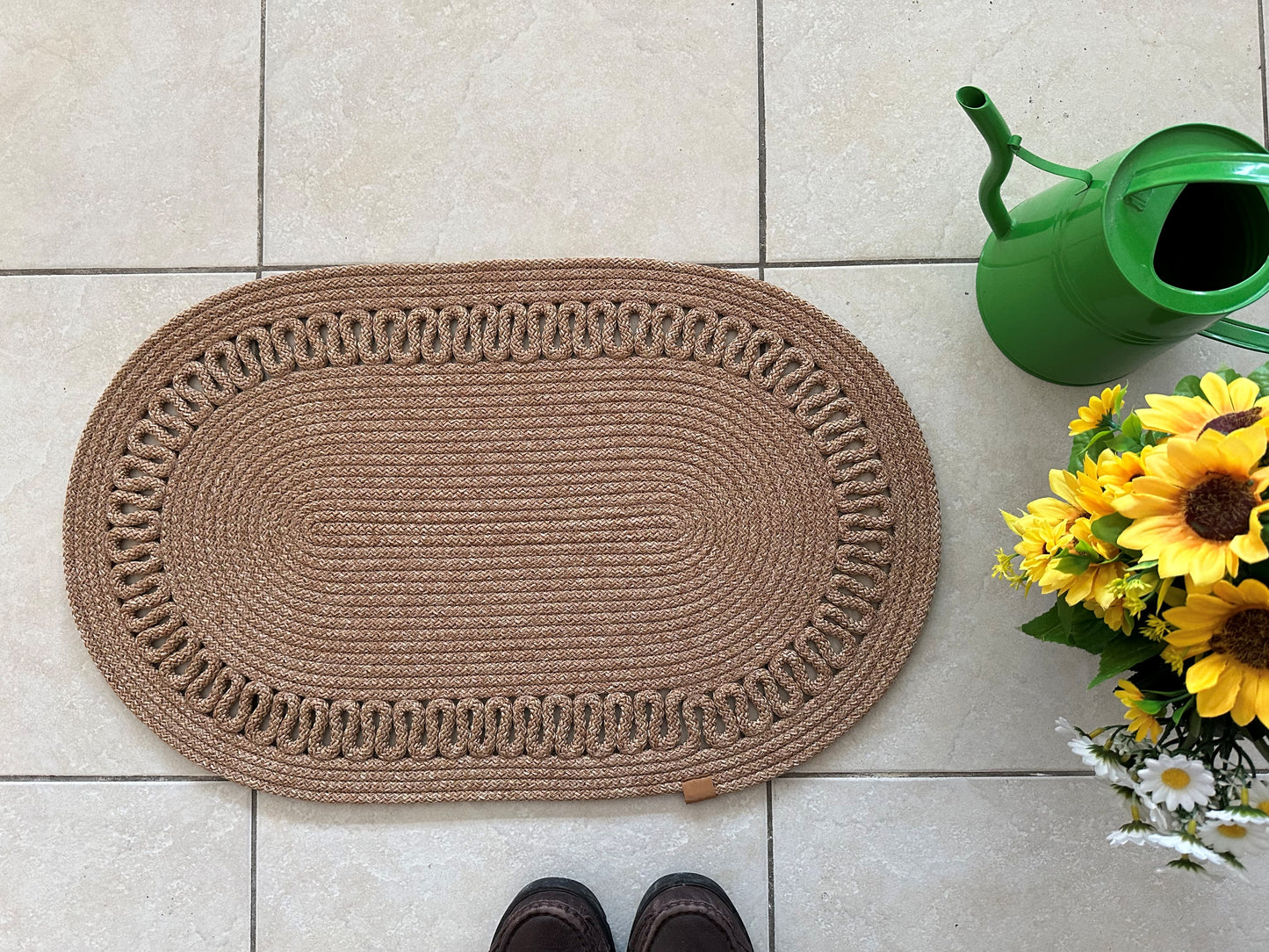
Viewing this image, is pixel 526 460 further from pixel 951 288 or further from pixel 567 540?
pixel 951 288

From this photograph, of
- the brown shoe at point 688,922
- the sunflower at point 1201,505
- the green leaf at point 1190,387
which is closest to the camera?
the sunflower at point 1201,505

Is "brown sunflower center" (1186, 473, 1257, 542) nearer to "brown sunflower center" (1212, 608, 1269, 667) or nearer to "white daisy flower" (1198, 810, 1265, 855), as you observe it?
"brown sunflower center" (1212, 608, 1269, 667)

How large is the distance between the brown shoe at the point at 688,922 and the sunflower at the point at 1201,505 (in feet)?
1.61

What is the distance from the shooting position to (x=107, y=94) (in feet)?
2.65

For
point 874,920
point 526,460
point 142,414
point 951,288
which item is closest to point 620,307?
point 526,460

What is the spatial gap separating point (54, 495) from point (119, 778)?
28cm

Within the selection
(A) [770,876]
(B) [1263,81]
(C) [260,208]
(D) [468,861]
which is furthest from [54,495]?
(B) [1263,81]

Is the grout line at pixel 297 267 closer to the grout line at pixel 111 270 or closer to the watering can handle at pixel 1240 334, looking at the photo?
the grout line at pixel 111 270

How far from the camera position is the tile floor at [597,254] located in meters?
0.78

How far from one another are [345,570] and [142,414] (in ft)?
0.82

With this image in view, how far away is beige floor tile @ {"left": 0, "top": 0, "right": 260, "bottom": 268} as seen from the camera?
80cm

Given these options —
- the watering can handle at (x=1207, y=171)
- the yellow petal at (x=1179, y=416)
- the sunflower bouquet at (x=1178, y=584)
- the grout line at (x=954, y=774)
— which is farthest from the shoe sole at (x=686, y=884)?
the watering can handle at (x=1207, y=171)

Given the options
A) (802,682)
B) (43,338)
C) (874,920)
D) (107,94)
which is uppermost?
(107,94)

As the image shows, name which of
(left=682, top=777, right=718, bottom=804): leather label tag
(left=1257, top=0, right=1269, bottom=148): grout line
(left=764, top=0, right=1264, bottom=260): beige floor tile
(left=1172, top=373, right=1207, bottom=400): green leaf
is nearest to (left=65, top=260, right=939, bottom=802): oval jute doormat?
(left=682, top=777, right=718, bottom=804): leather label tag
